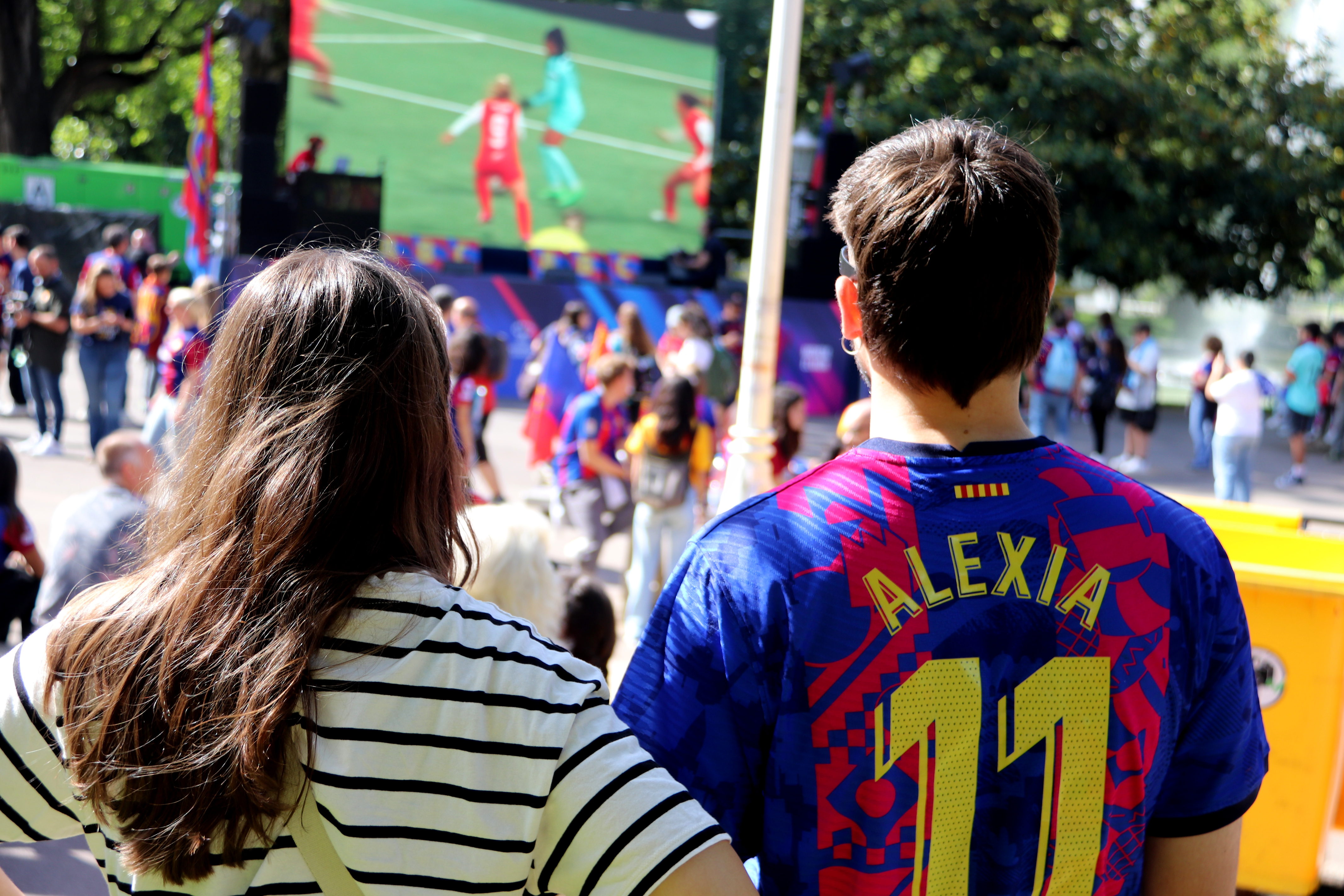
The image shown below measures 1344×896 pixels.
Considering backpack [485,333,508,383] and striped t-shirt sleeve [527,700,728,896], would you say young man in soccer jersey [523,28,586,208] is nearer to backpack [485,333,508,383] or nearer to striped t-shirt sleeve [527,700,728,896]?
backpack [485,333,508,383]

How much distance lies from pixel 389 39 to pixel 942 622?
21.7 m

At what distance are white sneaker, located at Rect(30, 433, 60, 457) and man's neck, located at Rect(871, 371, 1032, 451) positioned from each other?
1081 cm

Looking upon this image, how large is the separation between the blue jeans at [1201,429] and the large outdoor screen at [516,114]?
35.2ft

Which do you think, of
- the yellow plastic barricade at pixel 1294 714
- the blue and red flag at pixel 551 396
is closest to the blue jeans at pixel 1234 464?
the blue and red flag at pixel 551 396

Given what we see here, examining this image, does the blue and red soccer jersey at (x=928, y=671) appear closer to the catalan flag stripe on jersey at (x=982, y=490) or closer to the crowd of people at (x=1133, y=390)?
the catalan flag stripe on jersey at (x=982, y=490)

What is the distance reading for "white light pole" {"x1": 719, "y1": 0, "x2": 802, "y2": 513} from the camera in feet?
15.3

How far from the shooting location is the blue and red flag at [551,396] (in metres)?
9.06

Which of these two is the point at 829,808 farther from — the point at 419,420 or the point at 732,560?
the point at 419,420

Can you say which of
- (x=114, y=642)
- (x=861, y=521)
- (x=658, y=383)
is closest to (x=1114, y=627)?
(x=861, y=521)

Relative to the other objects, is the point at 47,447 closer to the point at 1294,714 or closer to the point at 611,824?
the point at 1294,714

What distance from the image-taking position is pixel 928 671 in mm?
1331

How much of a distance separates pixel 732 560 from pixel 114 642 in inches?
27.2

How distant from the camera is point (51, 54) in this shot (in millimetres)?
29750

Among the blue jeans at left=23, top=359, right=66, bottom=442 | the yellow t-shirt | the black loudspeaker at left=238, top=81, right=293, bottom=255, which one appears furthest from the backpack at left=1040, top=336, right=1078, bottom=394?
the blue jeans at left=23, top=359, right=66, bottom=442
